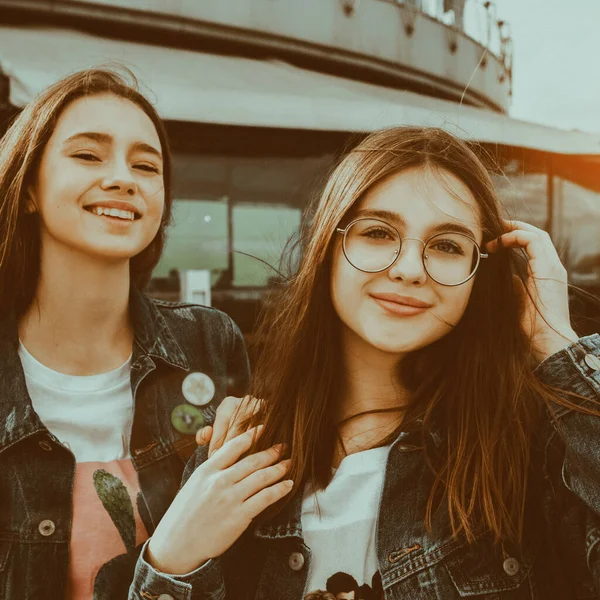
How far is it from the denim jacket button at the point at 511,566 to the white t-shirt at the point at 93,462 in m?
0.69

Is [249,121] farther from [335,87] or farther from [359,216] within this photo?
[359,216]

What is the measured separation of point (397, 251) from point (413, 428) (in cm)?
33

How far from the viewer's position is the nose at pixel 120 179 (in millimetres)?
1129

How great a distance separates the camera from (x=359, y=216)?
0.98 meters

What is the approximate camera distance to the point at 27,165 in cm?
115

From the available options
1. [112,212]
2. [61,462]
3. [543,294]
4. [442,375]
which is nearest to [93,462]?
[61,462]

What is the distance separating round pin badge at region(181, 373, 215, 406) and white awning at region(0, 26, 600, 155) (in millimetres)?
857

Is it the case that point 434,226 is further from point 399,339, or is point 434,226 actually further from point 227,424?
point 227,424

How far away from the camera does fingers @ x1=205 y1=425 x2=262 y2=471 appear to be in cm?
97

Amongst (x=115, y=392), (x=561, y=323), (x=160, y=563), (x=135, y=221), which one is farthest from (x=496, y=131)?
(x=160, y=563)

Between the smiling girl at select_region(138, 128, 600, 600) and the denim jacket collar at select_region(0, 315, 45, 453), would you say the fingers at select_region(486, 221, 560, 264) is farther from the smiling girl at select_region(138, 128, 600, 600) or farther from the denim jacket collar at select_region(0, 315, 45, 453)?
the denim jacket collar at select_region(0, 315, 45, 453)

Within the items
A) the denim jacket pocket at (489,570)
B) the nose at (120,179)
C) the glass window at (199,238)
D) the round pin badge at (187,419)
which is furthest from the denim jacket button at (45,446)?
the glass window at (199,238)

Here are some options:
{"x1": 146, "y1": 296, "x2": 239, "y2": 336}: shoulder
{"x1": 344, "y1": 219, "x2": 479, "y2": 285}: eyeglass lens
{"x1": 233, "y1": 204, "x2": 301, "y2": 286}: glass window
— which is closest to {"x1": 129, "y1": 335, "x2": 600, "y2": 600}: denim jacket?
{"x1": 344, "y1": 219, "x2": 479, "y2": 285}: eyeglass lens

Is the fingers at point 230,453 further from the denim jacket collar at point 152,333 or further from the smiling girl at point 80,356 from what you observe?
the denim jacket collar at point 152,333
